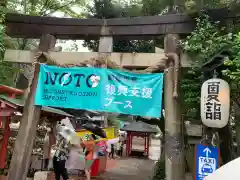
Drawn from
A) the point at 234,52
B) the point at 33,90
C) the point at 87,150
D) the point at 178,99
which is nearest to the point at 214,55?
the point at 234,52

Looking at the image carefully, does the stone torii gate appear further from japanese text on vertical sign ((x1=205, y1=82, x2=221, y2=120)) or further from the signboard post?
japanese text on vertical sign ((x1=205, y1=82, x2=221, y2=120))

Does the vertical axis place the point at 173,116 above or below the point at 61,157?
above

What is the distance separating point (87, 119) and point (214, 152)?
50.5 feet

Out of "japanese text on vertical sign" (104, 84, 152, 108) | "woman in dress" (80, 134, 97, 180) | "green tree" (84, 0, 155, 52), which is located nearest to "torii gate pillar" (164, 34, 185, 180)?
"japanese text on vertical sign" (104, 84, 152, 108)

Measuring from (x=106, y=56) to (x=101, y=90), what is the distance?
105cm

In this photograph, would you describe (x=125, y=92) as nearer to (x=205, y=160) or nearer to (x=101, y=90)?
(x=101, y=90)

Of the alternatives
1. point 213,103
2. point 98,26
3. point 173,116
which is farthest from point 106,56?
point 213,103

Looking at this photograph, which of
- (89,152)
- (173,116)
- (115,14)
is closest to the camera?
(173,116)

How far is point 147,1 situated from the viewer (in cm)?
1250

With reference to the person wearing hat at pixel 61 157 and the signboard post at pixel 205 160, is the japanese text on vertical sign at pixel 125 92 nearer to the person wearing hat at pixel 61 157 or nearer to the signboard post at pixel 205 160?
the signboard post at pixel 205 160

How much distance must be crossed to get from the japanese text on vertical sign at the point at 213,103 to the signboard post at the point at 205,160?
77cm

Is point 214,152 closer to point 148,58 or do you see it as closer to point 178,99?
point 178,99

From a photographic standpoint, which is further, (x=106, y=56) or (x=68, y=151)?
(x=68, y=151)

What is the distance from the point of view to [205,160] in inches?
233
